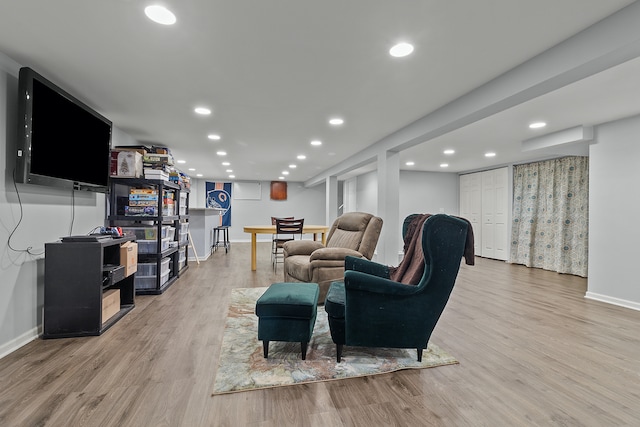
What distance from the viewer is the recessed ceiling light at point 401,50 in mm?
2016

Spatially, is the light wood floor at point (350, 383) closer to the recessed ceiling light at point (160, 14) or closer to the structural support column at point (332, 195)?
the recessed ceiling light at point (160, 14)

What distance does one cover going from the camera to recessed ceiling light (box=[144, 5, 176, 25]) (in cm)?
166

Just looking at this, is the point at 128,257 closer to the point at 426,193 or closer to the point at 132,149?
the point at 132,149

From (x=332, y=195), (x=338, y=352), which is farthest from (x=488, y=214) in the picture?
(x=338, y=352)

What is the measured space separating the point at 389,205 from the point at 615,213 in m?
2.71

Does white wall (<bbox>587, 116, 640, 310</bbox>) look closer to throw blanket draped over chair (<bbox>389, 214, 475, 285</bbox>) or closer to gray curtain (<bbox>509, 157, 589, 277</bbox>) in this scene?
gray curtain (<bbox>509, 157, 589, 277</bbox>)

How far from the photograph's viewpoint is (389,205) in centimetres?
446

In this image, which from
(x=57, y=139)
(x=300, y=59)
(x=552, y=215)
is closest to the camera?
(x=300, y=59)

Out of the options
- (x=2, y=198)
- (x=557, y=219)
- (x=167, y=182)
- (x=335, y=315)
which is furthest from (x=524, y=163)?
(x=2, y=198)

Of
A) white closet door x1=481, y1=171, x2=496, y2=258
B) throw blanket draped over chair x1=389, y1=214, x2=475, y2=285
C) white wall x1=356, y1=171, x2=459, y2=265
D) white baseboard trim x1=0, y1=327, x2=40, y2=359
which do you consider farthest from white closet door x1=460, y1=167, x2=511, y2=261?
white baseboard trim x1=0, y1=327, x2=40, y2=359

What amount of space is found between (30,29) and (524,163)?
7.83 meters

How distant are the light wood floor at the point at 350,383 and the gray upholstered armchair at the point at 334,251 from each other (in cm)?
97

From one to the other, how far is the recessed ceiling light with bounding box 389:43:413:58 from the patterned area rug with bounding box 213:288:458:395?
216 cm

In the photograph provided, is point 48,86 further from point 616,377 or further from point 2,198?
point 616,377
